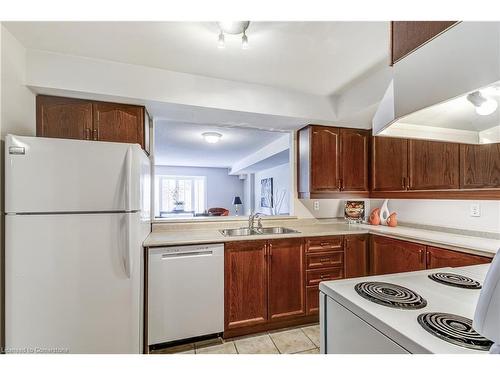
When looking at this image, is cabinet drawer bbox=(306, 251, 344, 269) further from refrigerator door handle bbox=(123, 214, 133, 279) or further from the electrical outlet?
refrigerator door handle bbox=(123, 214, 133, 279)

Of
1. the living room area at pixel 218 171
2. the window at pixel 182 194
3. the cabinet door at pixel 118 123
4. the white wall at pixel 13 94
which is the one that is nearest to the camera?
the white wall at pixel 13 94

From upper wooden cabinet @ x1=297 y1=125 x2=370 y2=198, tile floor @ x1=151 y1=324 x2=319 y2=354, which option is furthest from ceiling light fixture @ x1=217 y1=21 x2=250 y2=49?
tile floor @ x1=151 y1=324 x2=319 y2=354

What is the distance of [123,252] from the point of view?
1568 millimetres

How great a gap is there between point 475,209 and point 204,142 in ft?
12.4

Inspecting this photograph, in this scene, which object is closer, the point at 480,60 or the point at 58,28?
the point at 480,60

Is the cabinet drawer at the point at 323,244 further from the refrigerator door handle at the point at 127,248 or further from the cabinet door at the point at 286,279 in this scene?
the refrigerator door handle at the point at 127,248

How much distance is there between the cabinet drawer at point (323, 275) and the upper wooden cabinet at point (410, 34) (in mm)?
2076

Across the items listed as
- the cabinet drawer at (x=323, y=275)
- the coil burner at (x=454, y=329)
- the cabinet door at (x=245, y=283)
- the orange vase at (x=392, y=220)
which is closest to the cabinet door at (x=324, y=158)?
the orange vase at (x=392, y=220)

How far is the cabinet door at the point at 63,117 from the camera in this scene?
1881 mm

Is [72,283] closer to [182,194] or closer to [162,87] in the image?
[162,87]

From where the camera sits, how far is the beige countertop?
1.88m
